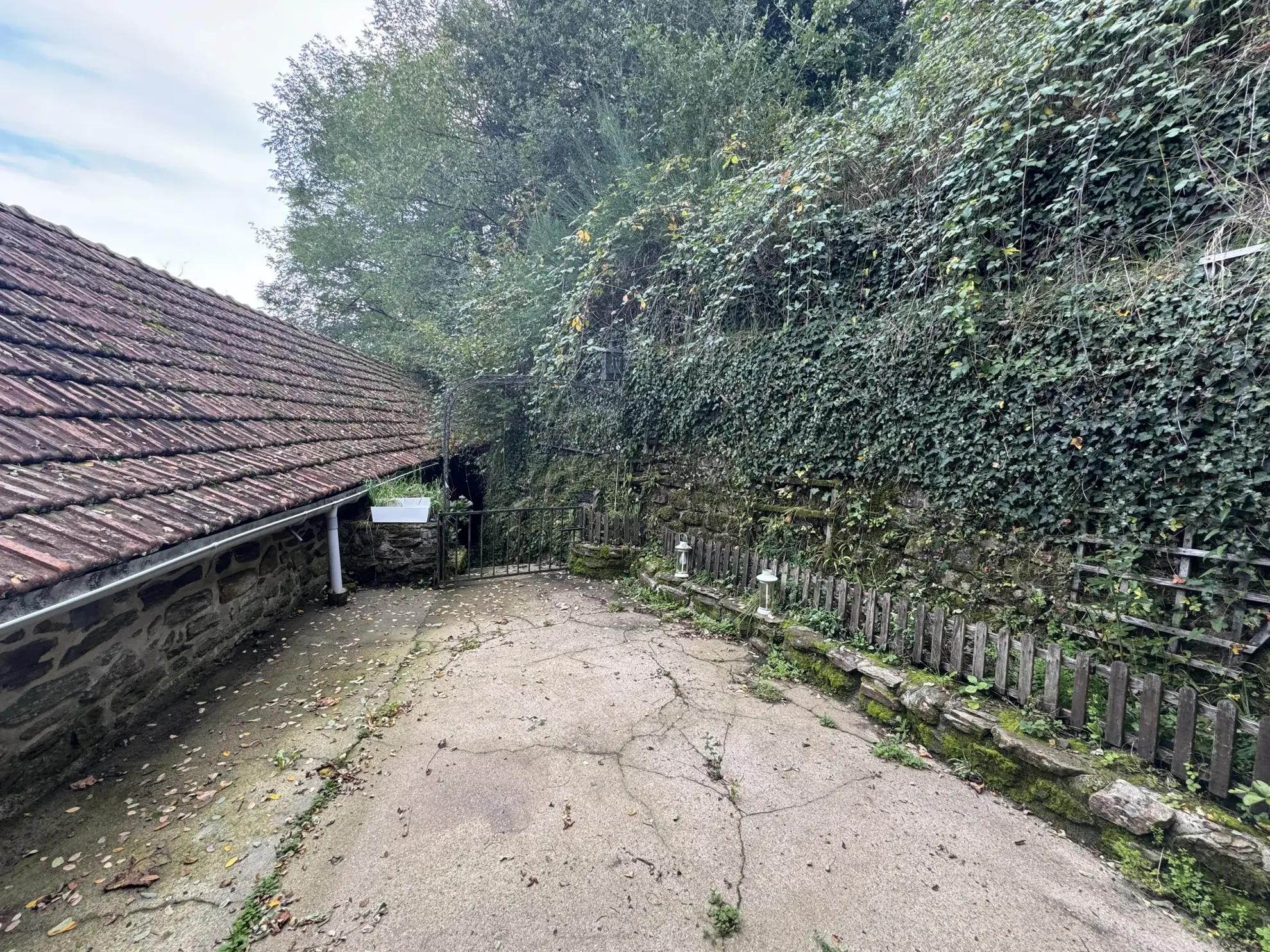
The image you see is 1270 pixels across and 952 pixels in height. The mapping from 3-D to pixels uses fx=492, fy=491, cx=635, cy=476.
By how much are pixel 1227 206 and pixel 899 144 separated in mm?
2393

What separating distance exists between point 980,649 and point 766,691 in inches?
55.3

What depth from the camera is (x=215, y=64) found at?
6934 millimetres

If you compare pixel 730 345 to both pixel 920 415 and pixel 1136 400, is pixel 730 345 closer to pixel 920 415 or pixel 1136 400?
pixel 920 415

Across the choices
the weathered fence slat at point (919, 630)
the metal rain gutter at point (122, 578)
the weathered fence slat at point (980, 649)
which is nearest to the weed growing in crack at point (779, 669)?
the weathered fence slat at point (919, 630)

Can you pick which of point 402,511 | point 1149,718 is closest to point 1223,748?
point 1149,718

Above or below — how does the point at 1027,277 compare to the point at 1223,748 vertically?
above

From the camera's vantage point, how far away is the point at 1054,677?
2.72 m

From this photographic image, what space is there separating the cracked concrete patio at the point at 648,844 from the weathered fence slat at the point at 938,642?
641mm

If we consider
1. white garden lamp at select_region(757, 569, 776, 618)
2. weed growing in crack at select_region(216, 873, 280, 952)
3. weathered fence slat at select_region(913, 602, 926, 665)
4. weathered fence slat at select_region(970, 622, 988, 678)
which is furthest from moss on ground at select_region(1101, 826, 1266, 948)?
weed growing in crack at select_region(216, 873, 280, 952)

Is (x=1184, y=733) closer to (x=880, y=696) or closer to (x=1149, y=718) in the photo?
(x=1149, y=718)

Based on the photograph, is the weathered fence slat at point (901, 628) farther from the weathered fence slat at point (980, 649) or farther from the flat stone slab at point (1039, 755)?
the flat stone slab at point (1039, 755)

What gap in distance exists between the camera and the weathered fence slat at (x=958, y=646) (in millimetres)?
3137

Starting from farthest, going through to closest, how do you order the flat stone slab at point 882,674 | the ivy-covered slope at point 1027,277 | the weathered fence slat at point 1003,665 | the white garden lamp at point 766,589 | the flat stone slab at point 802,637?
the white garden lamp at point 766,589 → the flat stone slab at point 802,637 → the flat stone slab at point 882,674 → the weathered fence slat at point 1003,665 → the ivy-covered slope at point 1027,277

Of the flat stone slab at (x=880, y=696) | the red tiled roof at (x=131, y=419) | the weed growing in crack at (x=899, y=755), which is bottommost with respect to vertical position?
the weed growing in crack at (x=899, y=755)
